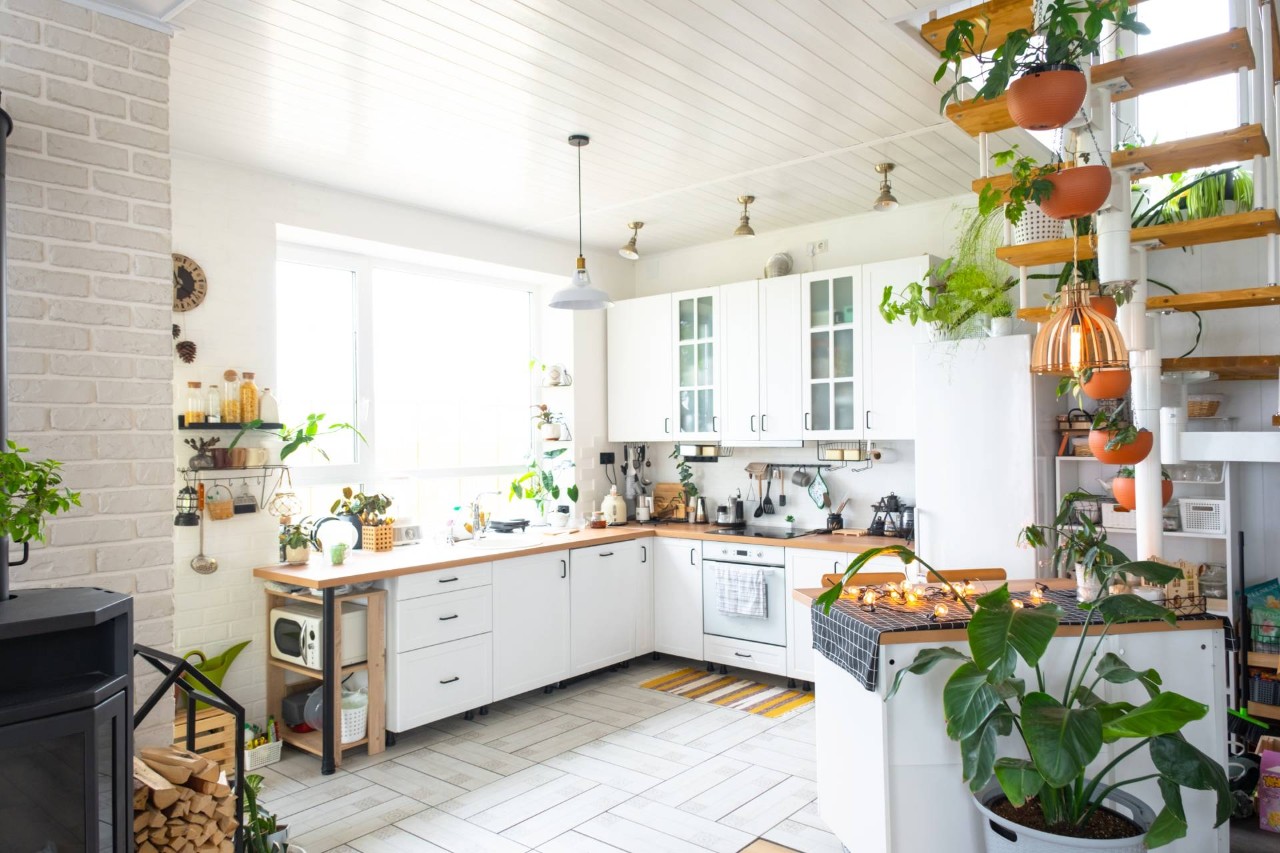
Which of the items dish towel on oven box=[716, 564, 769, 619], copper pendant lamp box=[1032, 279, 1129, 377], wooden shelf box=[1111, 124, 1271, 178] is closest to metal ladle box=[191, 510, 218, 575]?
dish towel on oven box=[716, 564, 769, 619]

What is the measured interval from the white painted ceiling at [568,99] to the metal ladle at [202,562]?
5.49 feet

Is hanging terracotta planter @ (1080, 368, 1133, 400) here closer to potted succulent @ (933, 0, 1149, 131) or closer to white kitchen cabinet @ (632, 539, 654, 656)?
potted succulent @ (933, 0, 1149, 131)

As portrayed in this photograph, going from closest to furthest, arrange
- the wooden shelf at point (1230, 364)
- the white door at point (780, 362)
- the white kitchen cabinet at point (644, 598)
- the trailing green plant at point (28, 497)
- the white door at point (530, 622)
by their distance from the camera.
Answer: the trailing green plant at point (28, 497) → the wooden shelf at point (1230, 364) → the white door at point (530, 622) → the white door at point (780, 362) → the white kitchen cabinet at point (644, 598)

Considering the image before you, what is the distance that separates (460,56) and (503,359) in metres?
2.90

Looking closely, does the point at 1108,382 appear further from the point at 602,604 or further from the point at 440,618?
the point at 602,604

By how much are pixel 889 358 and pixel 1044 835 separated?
9.39ft

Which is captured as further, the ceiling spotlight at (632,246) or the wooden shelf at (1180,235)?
the ceiling spotlight at (632,246)

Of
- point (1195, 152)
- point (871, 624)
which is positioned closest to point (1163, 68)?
point (1195, 152)

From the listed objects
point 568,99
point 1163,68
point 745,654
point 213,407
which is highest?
point 568,99

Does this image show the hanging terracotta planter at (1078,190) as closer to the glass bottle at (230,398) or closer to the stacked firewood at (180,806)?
the stacked firewood at (180,806)

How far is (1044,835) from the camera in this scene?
2100 mm

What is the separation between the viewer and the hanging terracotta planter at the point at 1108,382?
2.54m

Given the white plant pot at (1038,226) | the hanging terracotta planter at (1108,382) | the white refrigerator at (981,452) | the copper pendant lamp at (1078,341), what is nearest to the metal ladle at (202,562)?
the white refrigerator at (981,452)

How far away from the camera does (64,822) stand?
1618 millimetres
